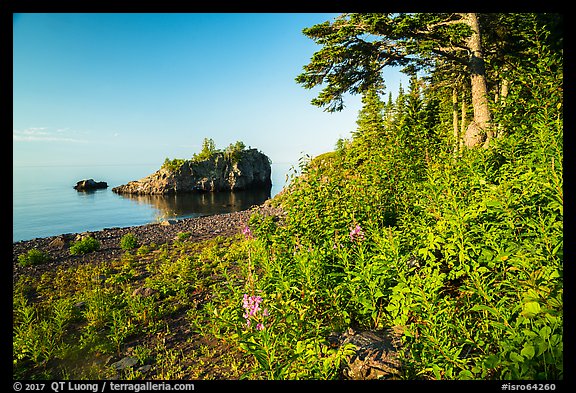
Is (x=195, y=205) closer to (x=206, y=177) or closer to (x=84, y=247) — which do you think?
(x=206, y=177)

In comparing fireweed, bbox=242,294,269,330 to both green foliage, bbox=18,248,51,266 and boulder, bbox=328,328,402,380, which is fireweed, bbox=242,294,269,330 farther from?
green foliage, bbox=18,248,51,266

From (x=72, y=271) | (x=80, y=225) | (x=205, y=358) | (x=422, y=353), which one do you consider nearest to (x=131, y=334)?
(x=205, y=358)

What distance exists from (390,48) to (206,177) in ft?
205

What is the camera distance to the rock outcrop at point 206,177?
6297cm

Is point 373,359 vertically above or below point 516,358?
below

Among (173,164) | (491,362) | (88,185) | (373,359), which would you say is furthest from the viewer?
(88,185)

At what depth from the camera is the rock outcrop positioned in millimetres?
62969

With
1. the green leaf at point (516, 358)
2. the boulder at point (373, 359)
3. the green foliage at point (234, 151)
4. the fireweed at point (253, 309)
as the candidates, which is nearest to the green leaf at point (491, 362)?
the green leaf at point (516, 358)

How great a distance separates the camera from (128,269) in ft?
29.0

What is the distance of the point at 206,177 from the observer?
67.9 m

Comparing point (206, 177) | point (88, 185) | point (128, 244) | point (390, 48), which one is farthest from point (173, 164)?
point (390, 48)
